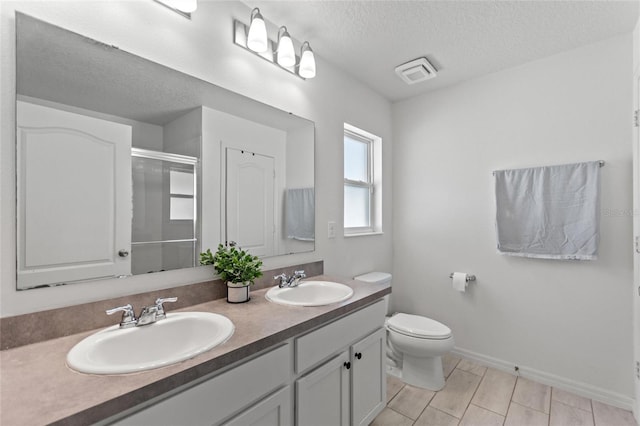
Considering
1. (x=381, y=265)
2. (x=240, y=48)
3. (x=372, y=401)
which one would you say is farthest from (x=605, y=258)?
→ (x=240, y=48)

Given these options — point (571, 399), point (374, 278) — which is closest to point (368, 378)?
point (374, 278)

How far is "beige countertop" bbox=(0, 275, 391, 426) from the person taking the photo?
62 cm

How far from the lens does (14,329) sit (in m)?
0.91

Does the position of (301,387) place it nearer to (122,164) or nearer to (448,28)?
(122,164)

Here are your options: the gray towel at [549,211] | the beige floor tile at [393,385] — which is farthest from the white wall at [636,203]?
the beige floor tile at [393,385]

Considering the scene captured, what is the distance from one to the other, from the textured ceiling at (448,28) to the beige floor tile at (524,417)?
243 cm

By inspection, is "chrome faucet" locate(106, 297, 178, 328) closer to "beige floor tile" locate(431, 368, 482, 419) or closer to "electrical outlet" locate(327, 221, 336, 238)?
"electrical outlet" locate(327, 221, 336, 238)

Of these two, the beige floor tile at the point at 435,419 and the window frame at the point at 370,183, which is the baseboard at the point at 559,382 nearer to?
the beige floor tile at the point at 435,419

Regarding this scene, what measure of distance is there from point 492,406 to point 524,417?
0.17m

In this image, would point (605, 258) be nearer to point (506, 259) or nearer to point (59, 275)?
point (506, 259)

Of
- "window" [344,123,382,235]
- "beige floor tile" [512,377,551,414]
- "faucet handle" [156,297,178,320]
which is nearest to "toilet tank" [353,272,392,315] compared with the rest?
"window" [344,123,382,235]

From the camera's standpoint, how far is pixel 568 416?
179 centimetres

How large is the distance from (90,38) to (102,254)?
32.8 inches

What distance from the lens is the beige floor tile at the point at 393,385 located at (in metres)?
2.01
